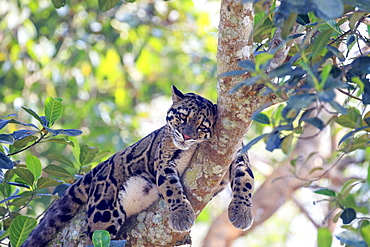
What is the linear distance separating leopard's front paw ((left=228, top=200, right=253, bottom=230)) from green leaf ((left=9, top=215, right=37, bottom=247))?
1593 mm

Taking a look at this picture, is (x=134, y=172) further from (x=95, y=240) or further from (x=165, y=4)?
(x=165, y=4)

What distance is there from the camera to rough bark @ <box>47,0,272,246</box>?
3445mm

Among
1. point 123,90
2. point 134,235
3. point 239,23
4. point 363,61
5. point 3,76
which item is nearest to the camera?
point 363,61

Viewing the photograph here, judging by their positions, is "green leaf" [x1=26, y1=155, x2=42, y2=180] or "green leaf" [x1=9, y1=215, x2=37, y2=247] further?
"green leaf" [x1=26, y1=155, x2=42, y2=180]

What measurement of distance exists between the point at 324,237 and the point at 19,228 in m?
2.42

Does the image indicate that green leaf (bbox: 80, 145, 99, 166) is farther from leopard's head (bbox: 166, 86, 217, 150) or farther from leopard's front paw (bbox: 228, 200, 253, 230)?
leopard's front paw (bbox: 228, 200, 253, 230)

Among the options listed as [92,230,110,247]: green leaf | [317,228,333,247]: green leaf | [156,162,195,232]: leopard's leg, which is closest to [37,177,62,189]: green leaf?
[156,162,195,232]: leopard's leg

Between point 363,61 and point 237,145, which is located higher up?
point 363,61

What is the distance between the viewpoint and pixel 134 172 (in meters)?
4.65

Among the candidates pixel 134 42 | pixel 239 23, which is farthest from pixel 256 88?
pixel 134 42

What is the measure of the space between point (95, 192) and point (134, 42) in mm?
5757

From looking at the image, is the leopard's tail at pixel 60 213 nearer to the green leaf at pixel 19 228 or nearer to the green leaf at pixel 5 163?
the green leaf at pixel 19 228

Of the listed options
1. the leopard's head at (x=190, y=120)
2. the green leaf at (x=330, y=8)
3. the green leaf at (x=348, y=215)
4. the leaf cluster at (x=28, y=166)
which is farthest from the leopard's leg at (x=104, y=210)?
the green leaf at (x=330, y=8)

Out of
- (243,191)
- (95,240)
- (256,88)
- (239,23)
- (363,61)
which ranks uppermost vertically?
(363,61)
